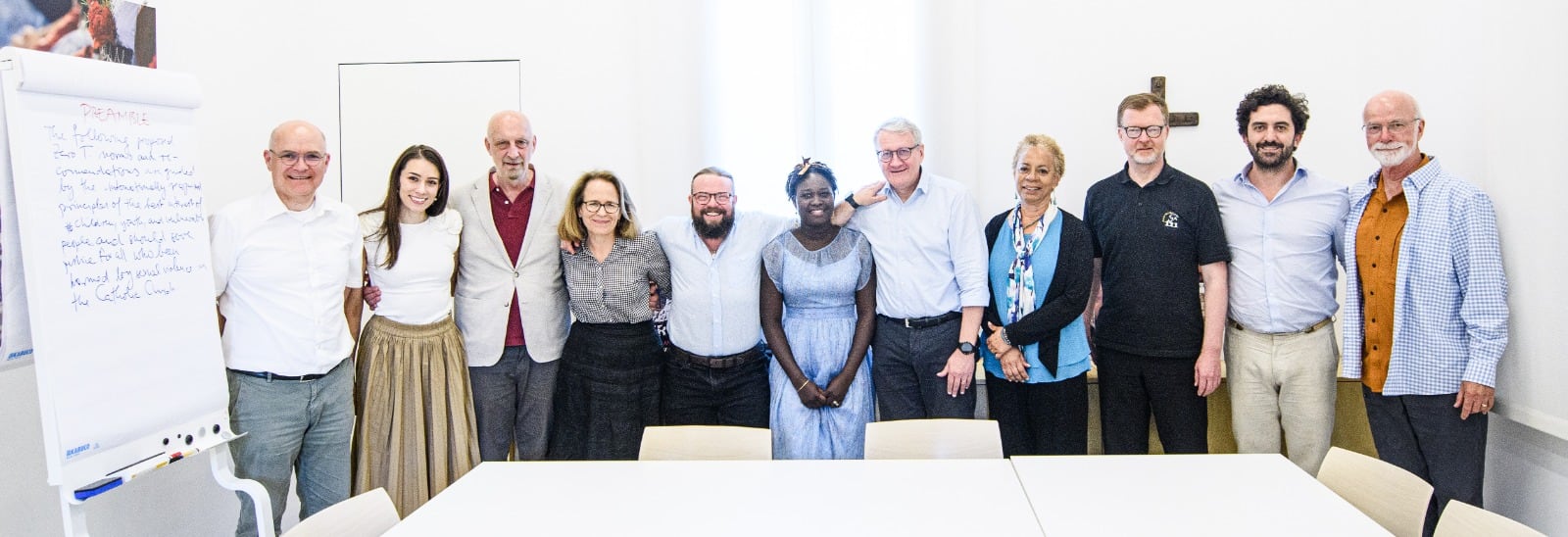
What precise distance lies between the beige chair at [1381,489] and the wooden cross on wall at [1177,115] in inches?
91.5

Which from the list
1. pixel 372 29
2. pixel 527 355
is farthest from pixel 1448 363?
pixel 372 29

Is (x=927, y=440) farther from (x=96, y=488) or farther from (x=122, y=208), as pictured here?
(x=122, y=208)

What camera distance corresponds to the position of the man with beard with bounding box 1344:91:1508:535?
271 centimetres

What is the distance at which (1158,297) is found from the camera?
9.89ft

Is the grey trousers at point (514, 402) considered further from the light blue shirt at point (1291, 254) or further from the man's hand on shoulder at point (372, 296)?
the light blue shirt at point (1291, 254)

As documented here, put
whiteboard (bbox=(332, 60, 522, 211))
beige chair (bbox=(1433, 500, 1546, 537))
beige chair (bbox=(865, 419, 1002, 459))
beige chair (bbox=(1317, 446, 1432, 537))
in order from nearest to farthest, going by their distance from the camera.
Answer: beige chair (bbox=(1433, 500, 1546, 537)) → beige chair (bbox=(1317, 446, 1432, 537)) → beige chair (bbox=(865, 419, 1002, 459)) → whiteboard (bbox=(332, 60, 522, 211))

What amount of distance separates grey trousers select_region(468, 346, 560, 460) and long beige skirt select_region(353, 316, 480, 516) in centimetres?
10

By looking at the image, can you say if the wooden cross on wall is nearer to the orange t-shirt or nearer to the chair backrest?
the orange t-shirt

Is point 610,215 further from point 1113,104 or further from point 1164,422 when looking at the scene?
point 1113,104

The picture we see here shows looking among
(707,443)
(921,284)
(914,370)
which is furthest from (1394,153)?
(707,443)

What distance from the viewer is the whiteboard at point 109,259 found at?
7.39 feet

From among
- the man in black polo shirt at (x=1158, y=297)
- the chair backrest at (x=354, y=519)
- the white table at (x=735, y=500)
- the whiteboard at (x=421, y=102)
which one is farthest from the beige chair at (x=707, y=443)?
the whiteboard at (x=421, y=102)

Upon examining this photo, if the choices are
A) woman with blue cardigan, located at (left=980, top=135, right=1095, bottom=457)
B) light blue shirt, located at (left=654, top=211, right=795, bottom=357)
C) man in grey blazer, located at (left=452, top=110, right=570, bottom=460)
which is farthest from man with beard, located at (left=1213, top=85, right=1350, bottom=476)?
man in grey blazer, located at (left=452, top=110, right=570, bottom=460)

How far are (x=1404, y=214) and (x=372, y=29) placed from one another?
4723mm
